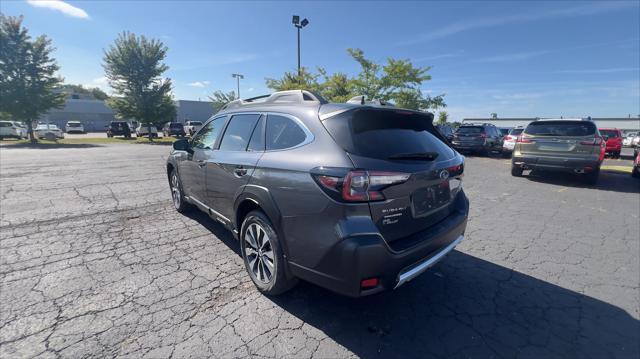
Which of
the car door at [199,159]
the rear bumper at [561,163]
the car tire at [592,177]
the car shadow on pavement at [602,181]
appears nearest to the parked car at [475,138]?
the car shadow on pavement at [602,181]

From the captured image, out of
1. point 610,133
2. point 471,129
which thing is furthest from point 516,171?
point 610,133

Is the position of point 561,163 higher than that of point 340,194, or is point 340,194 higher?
point 340,194

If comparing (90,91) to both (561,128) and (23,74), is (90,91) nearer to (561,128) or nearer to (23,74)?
(23,74)

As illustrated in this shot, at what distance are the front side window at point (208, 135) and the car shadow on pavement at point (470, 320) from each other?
7.41 feet

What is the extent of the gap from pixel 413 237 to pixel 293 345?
1.27 meters

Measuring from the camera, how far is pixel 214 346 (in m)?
2.21

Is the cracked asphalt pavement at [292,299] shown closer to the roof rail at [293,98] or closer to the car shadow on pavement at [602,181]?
the roof rail at [293,98]

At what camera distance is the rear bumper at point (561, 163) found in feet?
24.3

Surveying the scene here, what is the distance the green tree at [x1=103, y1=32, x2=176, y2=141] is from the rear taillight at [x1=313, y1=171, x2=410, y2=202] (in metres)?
32.2

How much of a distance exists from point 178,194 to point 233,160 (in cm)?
267

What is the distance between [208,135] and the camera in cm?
418

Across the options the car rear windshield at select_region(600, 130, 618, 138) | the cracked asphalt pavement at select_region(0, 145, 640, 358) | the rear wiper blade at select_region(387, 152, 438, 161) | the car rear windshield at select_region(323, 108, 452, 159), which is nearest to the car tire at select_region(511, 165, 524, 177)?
the cracked asphalt pavement at select_region(0, 145, 640, 358)

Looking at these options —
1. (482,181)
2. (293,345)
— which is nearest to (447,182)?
(293,345)

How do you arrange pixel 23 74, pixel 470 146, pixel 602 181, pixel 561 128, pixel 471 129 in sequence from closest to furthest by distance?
pixel 561 128
pixel 602 181
pixel 470 146
pixel 471 129
pixel 23 74
